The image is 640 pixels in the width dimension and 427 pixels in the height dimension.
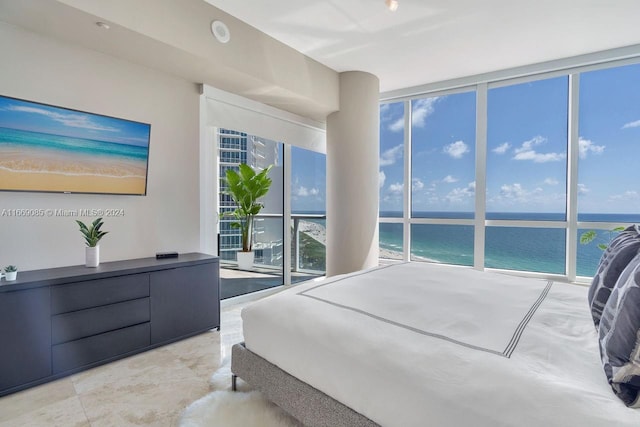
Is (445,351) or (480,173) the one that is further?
(480,173)

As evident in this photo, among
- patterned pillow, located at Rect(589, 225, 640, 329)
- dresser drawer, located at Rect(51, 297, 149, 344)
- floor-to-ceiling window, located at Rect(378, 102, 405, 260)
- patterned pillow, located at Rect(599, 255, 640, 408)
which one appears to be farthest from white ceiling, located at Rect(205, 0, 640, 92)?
patterned pillow, located at Rect(599, 255, 640, 408)

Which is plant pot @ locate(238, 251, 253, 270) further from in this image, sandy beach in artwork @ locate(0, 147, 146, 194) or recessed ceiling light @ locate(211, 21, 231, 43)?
recessed ceiling light @ locate(211, 21, 231, 43)

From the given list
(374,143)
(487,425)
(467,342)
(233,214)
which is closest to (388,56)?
(374,143)

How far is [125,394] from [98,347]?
19.8 inches

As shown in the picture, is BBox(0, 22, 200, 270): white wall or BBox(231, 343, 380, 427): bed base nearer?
BBox(231, 343, 380, 427): bed base

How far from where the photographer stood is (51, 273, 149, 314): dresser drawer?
6.69 ft

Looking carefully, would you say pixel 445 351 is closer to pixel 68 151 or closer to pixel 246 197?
pixel 68 151

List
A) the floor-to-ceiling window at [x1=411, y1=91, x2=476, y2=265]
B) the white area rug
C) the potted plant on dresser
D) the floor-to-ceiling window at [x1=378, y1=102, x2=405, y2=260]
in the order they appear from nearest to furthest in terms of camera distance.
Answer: the white area rug < the potted plant on dresser < the floor-to-ceiling window at [x1=411, y1=91, x2=476, y2=265] < the floor-to-ceiling window at [x1=378, y1=102, x2=405, y2=260]

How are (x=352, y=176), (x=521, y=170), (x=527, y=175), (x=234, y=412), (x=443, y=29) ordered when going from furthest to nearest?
(x=521, y=170) → (x=527, y=175) → (x=352, y=176) → (x=443, y=29) → (x=234, y=412)

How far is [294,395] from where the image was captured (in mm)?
1410

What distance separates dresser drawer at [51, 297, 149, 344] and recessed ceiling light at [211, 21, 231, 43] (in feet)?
7.27

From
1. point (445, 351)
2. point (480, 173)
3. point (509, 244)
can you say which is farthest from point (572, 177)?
point (445, 351)

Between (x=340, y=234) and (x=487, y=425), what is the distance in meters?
3.22

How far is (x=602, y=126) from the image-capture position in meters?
4.02
